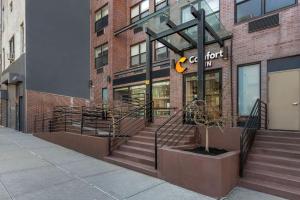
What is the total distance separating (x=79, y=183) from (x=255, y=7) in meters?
8.44

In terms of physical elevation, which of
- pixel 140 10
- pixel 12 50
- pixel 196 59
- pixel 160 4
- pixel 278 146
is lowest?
pixel 278 146

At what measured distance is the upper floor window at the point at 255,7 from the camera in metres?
8.65

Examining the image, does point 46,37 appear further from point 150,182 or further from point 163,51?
point 150,182

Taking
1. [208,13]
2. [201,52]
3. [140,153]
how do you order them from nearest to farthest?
1. [140,153]
2. [201,52]
3. [208,13]

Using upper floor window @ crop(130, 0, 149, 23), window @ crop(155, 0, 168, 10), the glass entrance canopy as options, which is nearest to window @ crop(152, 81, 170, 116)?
the glass entrance canopy

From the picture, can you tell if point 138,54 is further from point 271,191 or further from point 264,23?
point 271,191

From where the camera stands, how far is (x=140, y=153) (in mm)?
8086

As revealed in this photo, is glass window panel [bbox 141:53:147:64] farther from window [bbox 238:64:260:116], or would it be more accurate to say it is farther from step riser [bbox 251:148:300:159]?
step riser [bbox 251:148:300:159]

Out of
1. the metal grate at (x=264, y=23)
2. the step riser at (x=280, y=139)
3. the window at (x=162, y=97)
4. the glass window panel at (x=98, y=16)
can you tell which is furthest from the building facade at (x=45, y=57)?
the step riser at (x=280, y=139)

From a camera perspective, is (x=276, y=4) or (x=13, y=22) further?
(x=13, y=22)

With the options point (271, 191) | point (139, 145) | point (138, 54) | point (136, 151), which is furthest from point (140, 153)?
point (138, 54)

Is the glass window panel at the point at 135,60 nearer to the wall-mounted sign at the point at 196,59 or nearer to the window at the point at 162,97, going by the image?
the window at the point at 162,97

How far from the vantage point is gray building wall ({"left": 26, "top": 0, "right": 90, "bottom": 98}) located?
18.0 meters

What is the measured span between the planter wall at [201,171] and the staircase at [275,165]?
18.9 inches
